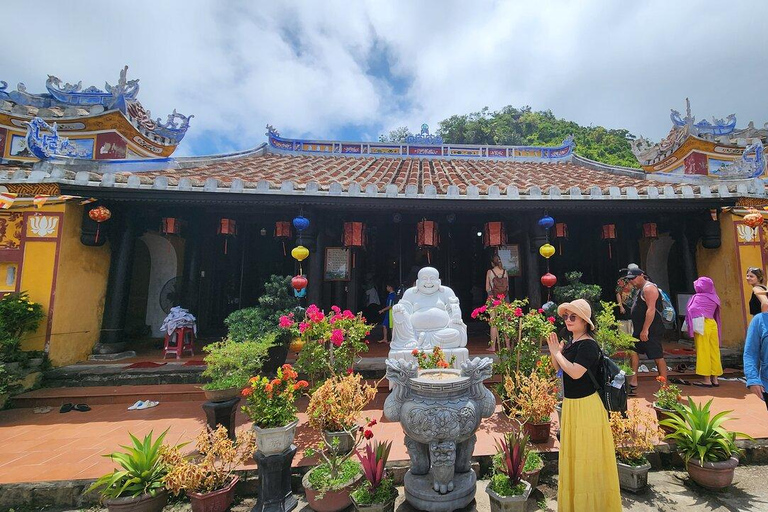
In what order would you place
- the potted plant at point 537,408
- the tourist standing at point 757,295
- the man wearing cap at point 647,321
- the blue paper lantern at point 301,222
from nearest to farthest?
the tourist standing at point 757,295
the potted plant at point 537,408
the man wearing cap at point 647,321
the blue paper lantern at point 301,222

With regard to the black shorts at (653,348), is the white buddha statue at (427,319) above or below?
above

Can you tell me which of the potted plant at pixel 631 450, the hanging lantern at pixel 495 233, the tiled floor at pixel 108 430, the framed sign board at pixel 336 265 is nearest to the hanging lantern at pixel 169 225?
the framed sign board at pixel 336 265

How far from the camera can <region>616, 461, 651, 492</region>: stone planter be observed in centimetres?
289

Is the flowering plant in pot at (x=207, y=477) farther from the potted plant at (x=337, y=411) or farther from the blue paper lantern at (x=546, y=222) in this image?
the blue paper lantern at (x=546, y=222)

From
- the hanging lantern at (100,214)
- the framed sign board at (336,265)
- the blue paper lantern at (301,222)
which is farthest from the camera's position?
the framed sign board at (336,265)

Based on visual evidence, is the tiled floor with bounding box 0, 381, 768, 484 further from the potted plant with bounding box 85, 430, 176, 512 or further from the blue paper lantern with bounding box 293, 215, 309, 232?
the blue paper lantern with bounding box 293, 215, 309, 232

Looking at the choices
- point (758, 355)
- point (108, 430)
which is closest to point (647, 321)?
point (758, 355)

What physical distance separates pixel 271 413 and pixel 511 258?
19.7 feet

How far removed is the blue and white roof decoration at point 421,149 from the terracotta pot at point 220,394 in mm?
9081

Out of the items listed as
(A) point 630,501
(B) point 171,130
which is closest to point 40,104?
(B) point 171,130

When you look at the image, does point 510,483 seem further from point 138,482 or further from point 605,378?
point 138,482

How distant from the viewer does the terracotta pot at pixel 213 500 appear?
8.64 feet

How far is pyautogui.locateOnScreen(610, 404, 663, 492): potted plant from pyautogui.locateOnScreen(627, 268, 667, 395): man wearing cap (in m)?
2.02

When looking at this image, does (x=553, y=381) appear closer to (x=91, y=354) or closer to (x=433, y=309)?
(x=433, y=309)
